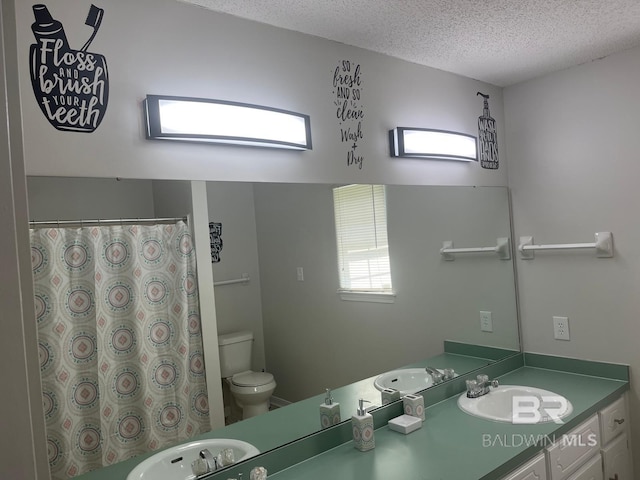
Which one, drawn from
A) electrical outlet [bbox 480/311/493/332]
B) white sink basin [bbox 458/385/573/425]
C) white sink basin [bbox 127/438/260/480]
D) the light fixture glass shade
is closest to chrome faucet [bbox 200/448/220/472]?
white sink basin [bbox 127/438/260/480]

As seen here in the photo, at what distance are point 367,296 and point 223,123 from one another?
932mm

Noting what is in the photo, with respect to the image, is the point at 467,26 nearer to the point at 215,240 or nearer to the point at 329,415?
the point at 215,240

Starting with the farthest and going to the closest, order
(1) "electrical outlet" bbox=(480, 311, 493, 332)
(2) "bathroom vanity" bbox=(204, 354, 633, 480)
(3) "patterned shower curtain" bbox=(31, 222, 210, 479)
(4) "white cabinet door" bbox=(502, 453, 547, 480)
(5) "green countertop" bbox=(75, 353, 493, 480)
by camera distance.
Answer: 1. (1) "electrical outlet" bbox=(480, 311, 493, 332)
2. (4) "white cabinet door" bbox=(502, 453, 547, 480)
3. (2) "bathroom vanity" bbox=(204, 354, 633, 480)
4. (5) "green countertop" bbox=(75, 353, 493, 480)
5. (3) "patterned shower curtain" bbox=(31, 222, 210, 479)

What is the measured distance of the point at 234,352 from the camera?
5.28ft

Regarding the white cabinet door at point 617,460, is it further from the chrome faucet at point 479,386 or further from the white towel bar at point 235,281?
the white towel bar at point 235,281

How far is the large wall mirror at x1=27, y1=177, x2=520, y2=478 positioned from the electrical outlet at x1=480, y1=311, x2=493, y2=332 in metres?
0.03

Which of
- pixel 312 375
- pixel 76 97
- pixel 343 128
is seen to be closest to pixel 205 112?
pixel 76 97

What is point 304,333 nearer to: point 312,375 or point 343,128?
point 312,375

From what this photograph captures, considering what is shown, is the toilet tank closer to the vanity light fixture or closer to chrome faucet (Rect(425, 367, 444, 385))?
the vanity light fixture

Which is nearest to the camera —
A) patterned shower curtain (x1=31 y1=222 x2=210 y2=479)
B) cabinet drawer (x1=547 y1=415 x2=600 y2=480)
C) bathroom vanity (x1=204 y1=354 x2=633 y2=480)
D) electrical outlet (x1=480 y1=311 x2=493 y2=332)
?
patterned shower curtain (x1=31 y1=222 x2=210 y2=479)

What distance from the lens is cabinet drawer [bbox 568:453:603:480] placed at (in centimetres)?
200

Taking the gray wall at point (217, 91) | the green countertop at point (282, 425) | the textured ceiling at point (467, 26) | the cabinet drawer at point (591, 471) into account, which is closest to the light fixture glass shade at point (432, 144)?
the gray wall at point (217, 91)

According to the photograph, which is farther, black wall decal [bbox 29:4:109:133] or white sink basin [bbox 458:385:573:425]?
white sink basin [bbox 458:385:573:425]

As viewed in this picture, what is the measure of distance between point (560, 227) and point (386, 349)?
3.92 feet
